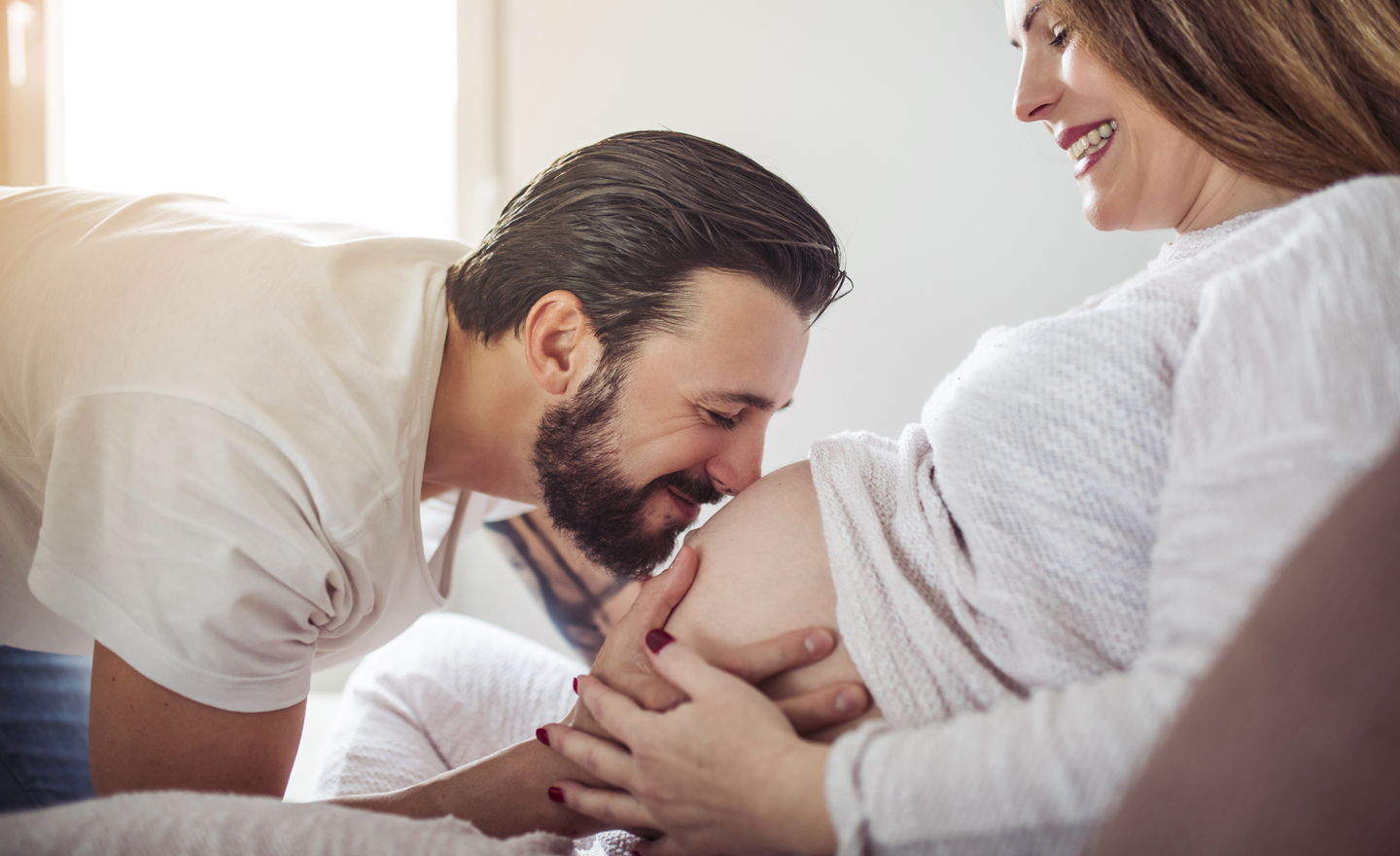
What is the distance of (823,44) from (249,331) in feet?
4.03

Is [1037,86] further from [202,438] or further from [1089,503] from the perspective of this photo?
[202,438]

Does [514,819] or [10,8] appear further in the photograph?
[10,8]

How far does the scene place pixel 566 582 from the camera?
4.99 ft

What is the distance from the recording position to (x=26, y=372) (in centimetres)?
89

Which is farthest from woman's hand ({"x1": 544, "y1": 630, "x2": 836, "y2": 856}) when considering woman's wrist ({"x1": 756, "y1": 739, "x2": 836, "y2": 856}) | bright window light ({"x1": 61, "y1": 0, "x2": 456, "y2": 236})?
bright window light ({"x1": 61, "y1": 0, "x2": 456, "y2": 236})

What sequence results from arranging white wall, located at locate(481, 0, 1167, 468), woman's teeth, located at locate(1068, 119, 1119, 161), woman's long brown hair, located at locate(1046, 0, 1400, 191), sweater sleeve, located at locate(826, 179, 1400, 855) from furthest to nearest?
white wall, located at locate(481, 0, 1167, 468) < woman's teeth, located at locate(1068, 119, 1119, 161) < woman's long brown hair, located at locate(1046, 0, 1400, 191) < sweater sleeve, located at locate(826, 179, 1400, 855)

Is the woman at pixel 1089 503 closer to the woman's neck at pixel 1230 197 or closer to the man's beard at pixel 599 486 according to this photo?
the woman's neck at pixel 1230 197

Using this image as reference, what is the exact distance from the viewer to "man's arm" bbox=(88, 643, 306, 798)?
799 mm

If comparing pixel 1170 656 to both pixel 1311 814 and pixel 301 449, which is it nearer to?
pixel 1311 814

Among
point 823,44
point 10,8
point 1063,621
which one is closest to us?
point 1063,621

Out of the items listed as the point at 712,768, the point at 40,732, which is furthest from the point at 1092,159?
the point at 40,732

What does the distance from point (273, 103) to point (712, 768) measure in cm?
203

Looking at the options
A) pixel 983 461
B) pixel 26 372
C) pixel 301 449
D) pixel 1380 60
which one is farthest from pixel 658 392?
pixel 1380 60

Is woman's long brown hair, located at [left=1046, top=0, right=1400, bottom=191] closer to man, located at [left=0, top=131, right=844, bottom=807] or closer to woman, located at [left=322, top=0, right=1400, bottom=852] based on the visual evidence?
woman, located at [left=322, top=0, right=1400, bottom=852]
